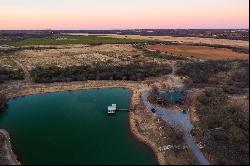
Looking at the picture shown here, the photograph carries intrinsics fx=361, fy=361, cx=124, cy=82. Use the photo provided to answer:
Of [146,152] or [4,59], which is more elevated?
[4,59]

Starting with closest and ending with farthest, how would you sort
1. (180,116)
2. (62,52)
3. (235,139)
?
1. (235,139)
2. (180,116)
3. (62,52)

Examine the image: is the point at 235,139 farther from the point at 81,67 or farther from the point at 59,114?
the point at 81,67

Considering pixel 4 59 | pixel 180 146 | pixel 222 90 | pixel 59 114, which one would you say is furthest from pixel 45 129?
pixel 4 59

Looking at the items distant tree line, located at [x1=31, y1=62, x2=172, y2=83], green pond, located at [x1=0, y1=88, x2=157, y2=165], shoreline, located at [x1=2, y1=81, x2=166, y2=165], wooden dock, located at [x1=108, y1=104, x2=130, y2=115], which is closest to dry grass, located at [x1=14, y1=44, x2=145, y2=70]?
distant tree line, located at [x1=31, y1=62, x2=172, y2=83]

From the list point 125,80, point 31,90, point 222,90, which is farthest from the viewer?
point 125,80

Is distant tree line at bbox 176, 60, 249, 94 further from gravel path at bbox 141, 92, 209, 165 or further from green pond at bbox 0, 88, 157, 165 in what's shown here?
green pond at bbox 0, 88, 157, 165

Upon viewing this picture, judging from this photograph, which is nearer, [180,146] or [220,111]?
[180,146]

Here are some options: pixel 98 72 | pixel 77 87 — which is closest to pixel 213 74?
pixel 98 72
